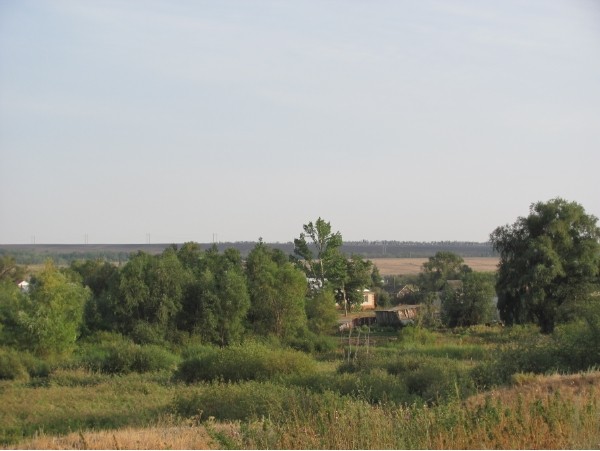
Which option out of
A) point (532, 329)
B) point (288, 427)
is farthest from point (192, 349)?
point (288, 427)

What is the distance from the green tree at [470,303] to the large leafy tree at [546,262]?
20.0 ft

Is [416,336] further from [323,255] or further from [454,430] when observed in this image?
[454,430]

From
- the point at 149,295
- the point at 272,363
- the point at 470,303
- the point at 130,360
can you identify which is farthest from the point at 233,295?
the point at 272,363

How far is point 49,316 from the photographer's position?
4141cm

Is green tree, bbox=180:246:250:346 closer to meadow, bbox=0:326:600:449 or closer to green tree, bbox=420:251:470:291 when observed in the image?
meadow, bbox=0:326:600:449

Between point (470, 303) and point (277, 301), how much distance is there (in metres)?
14.4

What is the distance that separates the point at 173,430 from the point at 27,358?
26774mm

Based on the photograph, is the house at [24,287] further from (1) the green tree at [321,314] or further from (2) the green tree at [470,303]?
(2) the green tree at [470,303]

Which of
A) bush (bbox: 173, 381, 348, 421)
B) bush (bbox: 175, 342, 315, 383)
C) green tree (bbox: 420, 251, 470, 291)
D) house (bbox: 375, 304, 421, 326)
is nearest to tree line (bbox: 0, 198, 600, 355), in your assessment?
house (bbox: 375, 304, 421, 326)

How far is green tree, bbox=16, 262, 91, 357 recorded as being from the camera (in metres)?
41.1

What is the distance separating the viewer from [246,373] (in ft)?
96.4

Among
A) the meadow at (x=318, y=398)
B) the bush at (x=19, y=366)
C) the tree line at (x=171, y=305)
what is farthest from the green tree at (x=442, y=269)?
the bush at (x=19, y=366)

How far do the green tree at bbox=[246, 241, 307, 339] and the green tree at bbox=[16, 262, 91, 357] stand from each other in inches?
470

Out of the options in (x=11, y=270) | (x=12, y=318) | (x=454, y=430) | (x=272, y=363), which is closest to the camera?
(x=454, y=430)
